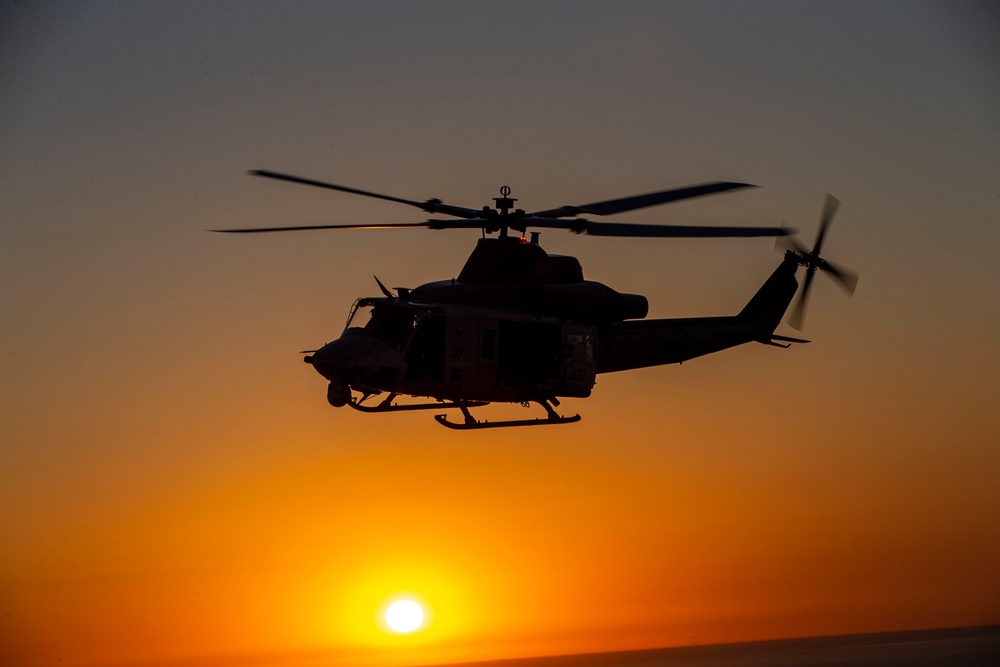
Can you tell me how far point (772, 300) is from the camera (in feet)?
107

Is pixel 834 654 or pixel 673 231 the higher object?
pixel 834 654

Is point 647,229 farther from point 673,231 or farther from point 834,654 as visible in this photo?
point 834,654

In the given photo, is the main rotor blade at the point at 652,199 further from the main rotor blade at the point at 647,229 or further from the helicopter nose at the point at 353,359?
the helicopter nose at the point at 353,359

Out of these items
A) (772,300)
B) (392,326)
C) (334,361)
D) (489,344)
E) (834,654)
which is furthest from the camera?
(834,654)

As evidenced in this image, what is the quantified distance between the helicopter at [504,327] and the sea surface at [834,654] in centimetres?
5336

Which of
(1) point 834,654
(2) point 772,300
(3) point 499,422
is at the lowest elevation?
(3) point 499,422

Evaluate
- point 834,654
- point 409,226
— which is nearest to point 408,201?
point 409,226

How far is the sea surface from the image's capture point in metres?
78.9

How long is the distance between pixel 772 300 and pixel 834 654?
208 feet

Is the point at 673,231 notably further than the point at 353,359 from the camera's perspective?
Yes

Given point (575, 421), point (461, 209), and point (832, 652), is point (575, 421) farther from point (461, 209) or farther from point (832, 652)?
point (832, 652)

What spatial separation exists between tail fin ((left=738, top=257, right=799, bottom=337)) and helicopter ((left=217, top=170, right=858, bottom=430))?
4.21 m

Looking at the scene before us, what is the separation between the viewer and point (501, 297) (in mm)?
26281

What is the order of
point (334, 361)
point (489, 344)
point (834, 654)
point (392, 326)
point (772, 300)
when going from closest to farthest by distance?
point (334, 361) → point (392, 326) → point (489, 344) → point (772, 300) → point (834, 654)
